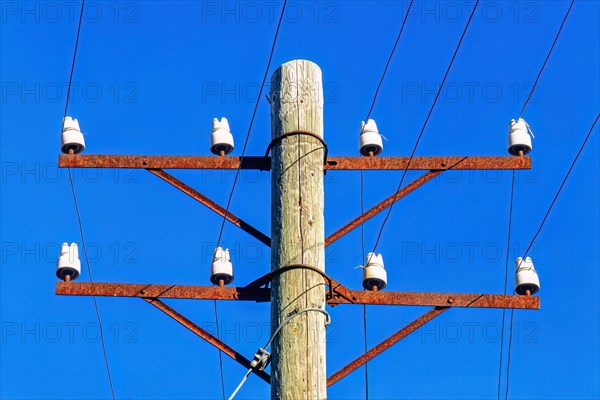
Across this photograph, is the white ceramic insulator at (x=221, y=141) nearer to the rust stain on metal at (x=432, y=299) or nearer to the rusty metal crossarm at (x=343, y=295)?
the rusty metal crossarm at (x=343, y=295)

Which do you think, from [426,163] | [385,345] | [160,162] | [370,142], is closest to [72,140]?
[160,162]

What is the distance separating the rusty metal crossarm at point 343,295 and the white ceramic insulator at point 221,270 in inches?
9.2

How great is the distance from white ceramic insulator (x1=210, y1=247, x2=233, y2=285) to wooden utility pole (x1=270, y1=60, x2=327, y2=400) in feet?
2.51

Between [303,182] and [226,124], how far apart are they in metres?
1.50

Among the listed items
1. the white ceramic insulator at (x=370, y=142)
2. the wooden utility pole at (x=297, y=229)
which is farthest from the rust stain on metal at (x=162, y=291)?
the white ceramic insulator at (x=370, y=142)

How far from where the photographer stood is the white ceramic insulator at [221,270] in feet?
29.4

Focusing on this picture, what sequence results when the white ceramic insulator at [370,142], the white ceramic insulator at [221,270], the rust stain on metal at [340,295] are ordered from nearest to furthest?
the rust stain on metal at [340,295], the white ceramic insulator at [221,270], the white ceramic insulator at [370,142]

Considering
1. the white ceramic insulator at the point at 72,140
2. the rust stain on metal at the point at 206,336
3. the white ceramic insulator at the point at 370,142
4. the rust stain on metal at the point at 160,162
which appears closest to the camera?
the rust stain on metal at the point at 206,336

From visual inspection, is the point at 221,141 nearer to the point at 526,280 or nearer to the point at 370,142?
the point at 370,142

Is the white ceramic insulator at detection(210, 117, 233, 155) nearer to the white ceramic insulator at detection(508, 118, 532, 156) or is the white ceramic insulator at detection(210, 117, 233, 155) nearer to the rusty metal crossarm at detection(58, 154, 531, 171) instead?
the rusty metal crossarm at detection(58, 154, 531, 171)

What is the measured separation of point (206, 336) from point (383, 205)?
1.61 metres

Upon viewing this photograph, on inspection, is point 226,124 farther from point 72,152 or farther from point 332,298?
point 332,298

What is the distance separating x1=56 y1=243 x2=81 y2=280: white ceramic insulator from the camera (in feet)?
30.1

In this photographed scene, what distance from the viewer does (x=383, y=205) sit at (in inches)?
359
